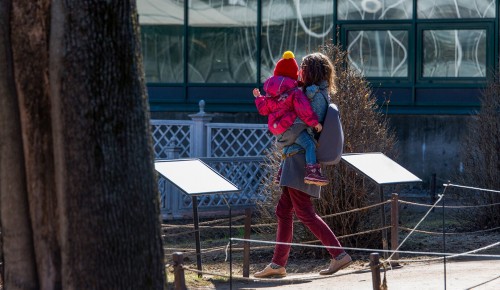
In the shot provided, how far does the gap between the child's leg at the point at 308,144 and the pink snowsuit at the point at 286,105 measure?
118 mm

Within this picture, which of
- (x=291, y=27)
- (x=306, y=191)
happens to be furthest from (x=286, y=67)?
(x=291, y=27)

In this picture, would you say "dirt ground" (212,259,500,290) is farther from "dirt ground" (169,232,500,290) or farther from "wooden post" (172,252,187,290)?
"wooden post" (172,252,187,290)

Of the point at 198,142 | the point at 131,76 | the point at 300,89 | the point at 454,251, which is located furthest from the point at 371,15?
the point at 131,76

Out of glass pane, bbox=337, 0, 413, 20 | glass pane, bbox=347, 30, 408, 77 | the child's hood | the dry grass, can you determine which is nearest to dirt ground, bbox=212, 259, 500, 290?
the child's hood

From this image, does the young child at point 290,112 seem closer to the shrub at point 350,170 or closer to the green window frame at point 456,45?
the shrub at point 350,170

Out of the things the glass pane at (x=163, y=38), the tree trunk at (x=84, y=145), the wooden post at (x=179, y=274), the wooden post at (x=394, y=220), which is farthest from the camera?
the glass pane at (x=163, y=38)

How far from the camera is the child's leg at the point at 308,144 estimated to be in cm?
831

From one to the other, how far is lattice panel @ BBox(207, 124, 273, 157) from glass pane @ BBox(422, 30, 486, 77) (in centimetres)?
293

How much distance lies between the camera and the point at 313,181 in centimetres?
817

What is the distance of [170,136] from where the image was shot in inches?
630

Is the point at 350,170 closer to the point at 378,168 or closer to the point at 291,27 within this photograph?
the point at 378,168

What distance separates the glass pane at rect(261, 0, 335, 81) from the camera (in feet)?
55.5

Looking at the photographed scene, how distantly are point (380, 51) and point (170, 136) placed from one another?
3.57m

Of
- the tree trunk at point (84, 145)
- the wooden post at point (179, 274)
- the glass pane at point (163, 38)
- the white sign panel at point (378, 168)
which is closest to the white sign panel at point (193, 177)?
the white sign panel at point (378, 168)
